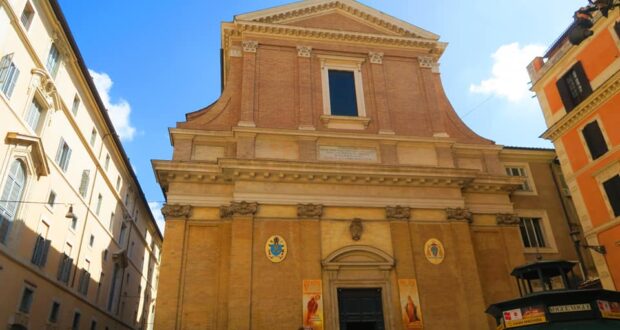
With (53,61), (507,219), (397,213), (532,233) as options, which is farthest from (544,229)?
(53,61)

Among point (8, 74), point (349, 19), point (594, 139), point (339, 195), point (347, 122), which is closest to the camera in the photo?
point (8, 74)

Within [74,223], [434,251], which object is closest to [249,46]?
[434,251]

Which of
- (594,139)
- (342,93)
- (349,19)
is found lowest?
(594,139)

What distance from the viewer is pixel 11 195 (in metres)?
17.2

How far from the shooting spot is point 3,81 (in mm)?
15875

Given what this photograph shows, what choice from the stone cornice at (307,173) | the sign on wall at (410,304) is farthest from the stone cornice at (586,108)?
the sign on wall at (410,304)

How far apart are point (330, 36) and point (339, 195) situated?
847cm

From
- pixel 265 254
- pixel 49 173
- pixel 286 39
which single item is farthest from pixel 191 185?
pixel 286 39

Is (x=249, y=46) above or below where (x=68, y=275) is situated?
above

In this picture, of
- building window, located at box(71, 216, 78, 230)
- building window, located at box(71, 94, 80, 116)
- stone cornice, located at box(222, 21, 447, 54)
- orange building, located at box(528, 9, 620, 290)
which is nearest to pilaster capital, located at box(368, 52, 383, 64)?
stone cornice, located at box(222, 21, 447, 54)

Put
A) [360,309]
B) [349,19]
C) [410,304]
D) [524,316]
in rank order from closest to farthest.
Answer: [524,316]
[410,304]
[360,309]
[349,19]

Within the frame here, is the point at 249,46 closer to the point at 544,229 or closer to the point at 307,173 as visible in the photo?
the point at 307,173

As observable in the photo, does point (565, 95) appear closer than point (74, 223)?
Yes

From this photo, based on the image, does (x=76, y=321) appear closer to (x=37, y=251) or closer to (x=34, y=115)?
(x=37, y=251)
